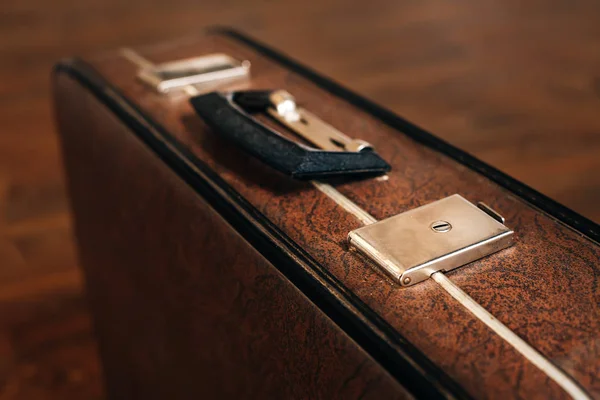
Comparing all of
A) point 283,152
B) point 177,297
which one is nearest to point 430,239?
point 283,152

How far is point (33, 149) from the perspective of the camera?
2.15 metres

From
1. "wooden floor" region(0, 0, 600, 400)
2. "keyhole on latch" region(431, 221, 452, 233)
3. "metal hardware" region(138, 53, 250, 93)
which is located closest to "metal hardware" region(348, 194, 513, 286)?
"keyhole on latch" region(431, 221, 452, 233)

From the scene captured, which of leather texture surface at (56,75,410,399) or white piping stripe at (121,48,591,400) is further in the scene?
leather texture surface at (56,75,410,399)

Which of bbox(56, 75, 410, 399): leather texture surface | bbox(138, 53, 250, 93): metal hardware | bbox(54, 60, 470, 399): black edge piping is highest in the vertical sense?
bbox(138, 53, 250, 93): metal hardware

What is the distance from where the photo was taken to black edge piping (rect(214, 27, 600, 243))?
27.8 inches

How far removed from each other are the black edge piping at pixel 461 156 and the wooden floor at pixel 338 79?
712 mm

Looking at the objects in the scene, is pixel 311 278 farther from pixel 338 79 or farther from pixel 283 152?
pixel 338 79

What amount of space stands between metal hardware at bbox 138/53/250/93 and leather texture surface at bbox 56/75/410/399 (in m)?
0.09

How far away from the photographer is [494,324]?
23.2 inches

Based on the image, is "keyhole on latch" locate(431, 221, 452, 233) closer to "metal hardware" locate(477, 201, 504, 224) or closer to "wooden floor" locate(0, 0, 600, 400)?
"metal hardware" locate(477, 201, 504, 224)

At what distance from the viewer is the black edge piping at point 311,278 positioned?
54cm

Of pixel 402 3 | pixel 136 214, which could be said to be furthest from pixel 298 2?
pixel 136 214

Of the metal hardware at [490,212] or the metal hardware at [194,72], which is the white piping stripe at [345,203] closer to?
the metal hardware at [490,212]

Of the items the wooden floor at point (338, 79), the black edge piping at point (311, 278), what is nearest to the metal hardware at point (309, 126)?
the black edge piping at point (311, 278)
